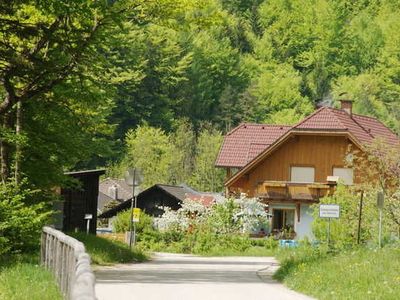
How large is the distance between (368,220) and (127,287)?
20.9 meters

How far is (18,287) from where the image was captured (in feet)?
61.6

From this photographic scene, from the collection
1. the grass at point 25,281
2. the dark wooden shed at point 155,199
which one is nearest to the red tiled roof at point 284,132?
the dark wooden shed at point 155,199

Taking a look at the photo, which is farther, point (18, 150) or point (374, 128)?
point (374, 128)

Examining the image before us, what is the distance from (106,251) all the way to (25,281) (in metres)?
17.2

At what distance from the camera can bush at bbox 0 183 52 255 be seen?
24.7 m

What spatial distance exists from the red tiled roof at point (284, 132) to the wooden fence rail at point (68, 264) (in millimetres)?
48490

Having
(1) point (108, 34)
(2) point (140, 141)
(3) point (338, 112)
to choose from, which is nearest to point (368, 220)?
(1) point (108, 34)

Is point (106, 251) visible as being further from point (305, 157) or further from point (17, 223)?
point (305, 157)

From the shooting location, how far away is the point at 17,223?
80.9ft

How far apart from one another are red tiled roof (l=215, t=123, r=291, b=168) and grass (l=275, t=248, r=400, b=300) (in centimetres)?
4746

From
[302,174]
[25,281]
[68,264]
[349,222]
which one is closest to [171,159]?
[302,174]

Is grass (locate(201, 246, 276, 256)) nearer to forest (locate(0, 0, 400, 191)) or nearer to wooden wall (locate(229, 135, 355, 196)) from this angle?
forest (locate(0, 0, 400, 191))

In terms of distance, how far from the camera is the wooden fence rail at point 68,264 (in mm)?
10141

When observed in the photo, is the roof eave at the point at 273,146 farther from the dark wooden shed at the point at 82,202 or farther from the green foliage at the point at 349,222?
the dark wooden shed at the point at 82,202
